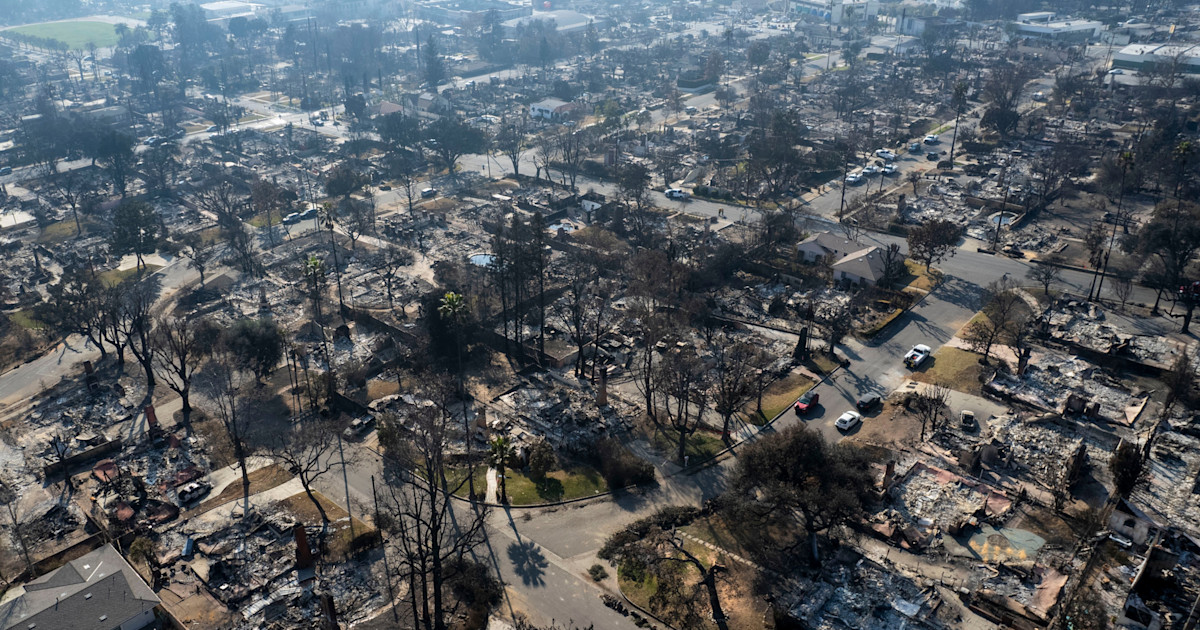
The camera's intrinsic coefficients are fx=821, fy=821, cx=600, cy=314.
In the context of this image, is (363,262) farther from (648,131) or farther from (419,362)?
(648,131)

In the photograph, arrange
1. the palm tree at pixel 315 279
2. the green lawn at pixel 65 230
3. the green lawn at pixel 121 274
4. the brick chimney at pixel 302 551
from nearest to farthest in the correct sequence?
the brick chimney at pixel 302 551, the palm tree at pixel 315 279, the green lawn at pixel 121 274, the green lawn at pixel 65 230

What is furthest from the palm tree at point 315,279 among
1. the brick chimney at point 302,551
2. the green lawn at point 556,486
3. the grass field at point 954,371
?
the grass field at point 954,371

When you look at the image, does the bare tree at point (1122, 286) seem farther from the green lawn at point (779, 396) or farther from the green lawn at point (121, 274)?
the green lawn at point (121, 274)

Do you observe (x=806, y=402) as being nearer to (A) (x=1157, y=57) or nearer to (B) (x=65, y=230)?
Result: (B) (x=65, y=230)

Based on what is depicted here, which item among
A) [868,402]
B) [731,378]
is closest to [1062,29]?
[868,402]

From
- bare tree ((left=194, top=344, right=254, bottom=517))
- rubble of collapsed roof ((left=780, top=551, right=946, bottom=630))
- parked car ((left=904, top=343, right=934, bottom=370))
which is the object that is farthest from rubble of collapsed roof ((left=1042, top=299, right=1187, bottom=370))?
bare tree ((left=194, top=344, right=254, bottom=517))

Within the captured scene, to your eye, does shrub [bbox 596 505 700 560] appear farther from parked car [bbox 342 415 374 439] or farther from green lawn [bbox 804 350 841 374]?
parked car [bbox 342 415 374 439]
